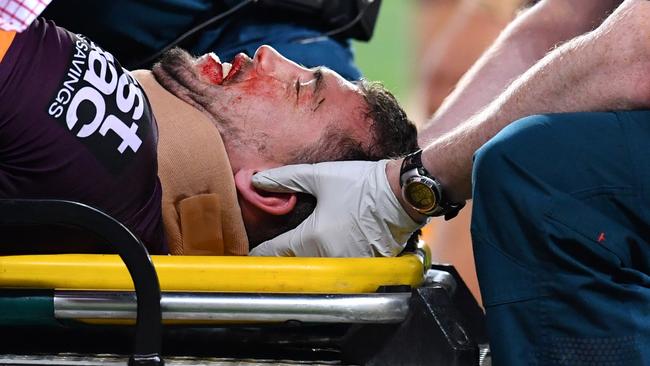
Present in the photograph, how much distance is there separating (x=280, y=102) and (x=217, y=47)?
656mm

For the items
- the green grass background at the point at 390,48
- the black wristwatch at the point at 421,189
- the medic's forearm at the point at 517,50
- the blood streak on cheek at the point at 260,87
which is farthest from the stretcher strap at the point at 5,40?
the green grass background at the point at 390,48

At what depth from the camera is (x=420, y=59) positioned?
5.34m

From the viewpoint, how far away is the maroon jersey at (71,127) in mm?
1621

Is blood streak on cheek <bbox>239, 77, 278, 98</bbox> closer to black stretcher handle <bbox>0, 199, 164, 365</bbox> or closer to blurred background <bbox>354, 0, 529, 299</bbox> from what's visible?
black stretcher handle <bbox>0, 199, 164, 365</bbox>

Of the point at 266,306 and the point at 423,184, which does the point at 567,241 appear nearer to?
the point at 423,184

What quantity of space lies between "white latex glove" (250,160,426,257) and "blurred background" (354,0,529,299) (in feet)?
6.59

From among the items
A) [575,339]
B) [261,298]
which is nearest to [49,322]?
[261,298]

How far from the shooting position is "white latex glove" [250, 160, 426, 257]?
5.98ft

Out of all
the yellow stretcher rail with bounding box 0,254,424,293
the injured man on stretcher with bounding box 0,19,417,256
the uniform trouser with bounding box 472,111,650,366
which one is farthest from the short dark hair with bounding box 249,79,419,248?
the uniform trouser with bounding box 472,111,650,366

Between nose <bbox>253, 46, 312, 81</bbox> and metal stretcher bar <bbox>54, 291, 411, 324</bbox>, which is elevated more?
nose <bbox>253, 46, 312, 81</bbox>

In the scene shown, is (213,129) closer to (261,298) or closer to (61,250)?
(61,250)

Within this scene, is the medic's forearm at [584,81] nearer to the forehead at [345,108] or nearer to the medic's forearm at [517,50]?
the forehead at [345,108]

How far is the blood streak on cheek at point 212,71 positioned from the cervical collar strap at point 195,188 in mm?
124

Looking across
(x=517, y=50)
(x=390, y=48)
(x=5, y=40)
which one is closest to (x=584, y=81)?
(x=5, y=40)
